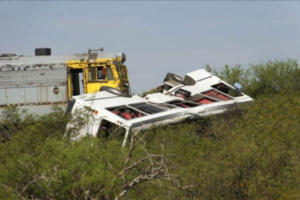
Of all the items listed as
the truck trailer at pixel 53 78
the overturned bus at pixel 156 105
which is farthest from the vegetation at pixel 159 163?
the truck trailer at pixel 53 78

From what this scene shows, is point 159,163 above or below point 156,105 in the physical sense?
above

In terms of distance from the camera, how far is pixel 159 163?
1374cm

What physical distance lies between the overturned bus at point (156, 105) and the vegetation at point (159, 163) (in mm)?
467

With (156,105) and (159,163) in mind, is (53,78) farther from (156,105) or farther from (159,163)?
(159,163)

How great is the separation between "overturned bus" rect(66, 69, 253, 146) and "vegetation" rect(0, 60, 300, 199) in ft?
1.53

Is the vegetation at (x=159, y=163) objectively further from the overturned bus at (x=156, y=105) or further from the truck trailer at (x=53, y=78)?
the truck trailer at (x=53, y=78)

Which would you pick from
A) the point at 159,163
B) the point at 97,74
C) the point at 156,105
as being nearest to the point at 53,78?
the point at 97,74

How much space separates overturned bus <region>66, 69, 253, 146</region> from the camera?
2006 cm

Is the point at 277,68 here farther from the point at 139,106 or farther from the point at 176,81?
the point at 139,106

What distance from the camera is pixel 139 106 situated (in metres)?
21.9

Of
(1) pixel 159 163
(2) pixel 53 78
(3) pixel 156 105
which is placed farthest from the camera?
(2) pixel 53 78

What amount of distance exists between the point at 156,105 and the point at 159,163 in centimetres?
867

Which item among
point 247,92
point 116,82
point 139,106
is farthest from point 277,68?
point 139,106

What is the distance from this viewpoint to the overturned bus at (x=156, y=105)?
2006cm
